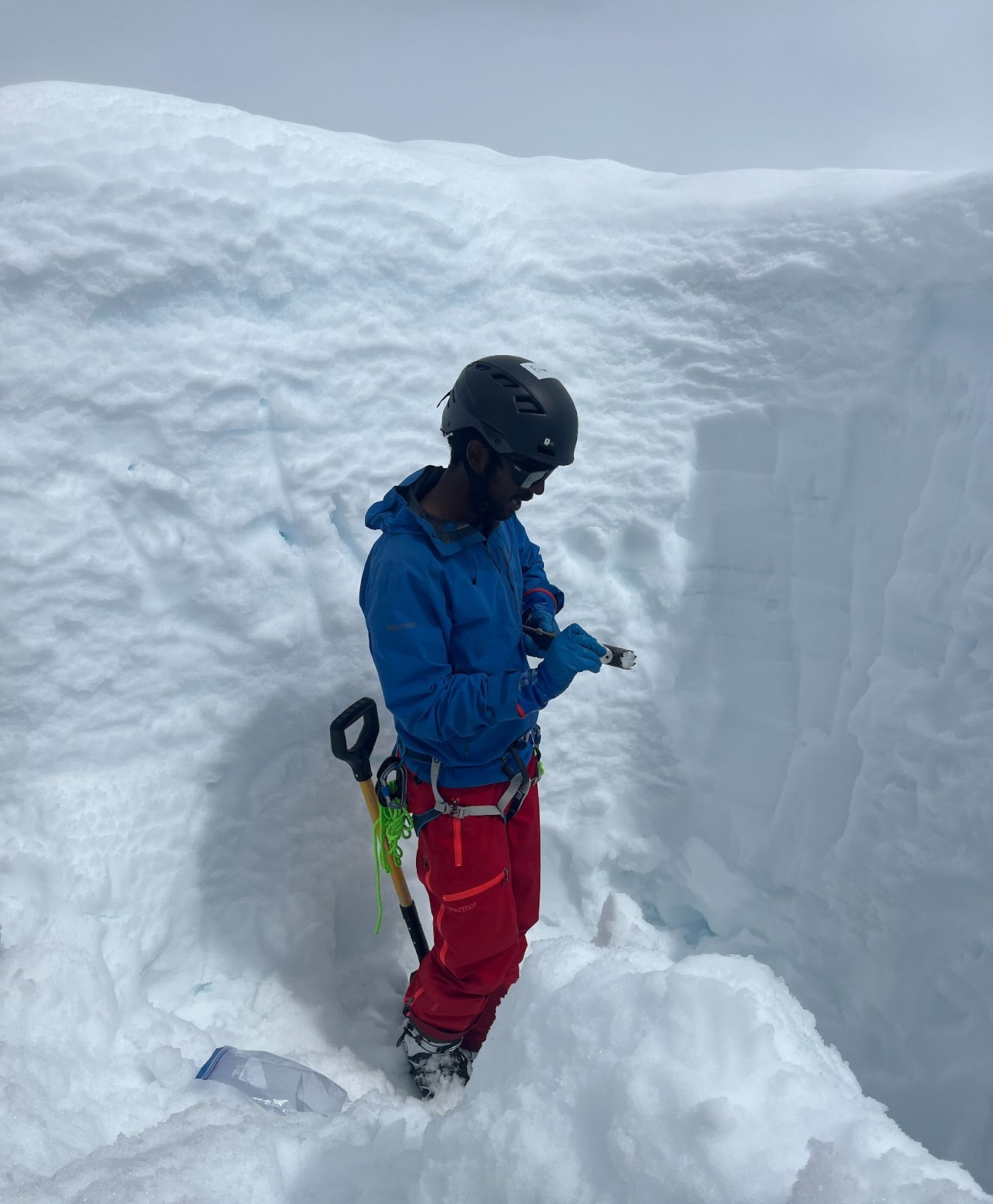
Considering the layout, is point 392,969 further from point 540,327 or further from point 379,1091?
point 540,327

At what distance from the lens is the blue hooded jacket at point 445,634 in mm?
1853

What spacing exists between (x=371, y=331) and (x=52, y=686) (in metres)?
1.37

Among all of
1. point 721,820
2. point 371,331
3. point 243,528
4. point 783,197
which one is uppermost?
point 783,197

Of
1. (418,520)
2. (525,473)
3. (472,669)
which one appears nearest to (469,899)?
(472,669)

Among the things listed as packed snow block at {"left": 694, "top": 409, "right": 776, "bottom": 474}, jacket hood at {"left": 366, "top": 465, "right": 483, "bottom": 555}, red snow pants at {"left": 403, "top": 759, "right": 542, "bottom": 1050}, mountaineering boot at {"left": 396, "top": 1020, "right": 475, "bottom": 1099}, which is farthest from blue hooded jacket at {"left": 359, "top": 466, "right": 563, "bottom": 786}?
packed snow block at {"left": 694, "top": 409, "right": 776, "bottom": 474}

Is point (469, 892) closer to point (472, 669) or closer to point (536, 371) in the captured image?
point (472, 669)

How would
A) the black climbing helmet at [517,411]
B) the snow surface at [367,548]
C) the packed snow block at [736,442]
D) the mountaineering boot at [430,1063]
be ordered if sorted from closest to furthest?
1. the black climbing helmet at [517,411]
2. the snow surface at [367,548]
3. the mountaineering boot at [430,1063]
4. the packed snow block at [736,442]

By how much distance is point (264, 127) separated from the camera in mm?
2545

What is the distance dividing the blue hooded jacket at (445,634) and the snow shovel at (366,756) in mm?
280

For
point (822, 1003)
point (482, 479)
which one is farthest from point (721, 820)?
point (482, 479)

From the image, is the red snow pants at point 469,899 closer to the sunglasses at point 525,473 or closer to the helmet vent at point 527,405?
the sunglasses at point 525,473

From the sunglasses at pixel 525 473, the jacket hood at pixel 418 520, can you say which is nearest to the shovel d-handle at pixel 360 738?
the jacket hood at pixel 418 520

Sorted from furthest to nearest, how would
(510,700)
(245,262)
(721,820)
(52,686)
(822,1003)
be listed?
(721,820), (822,1003), (245,262), (52,686), (510,700)

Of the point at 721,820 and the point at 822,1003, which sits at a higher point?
the point at 721,820
